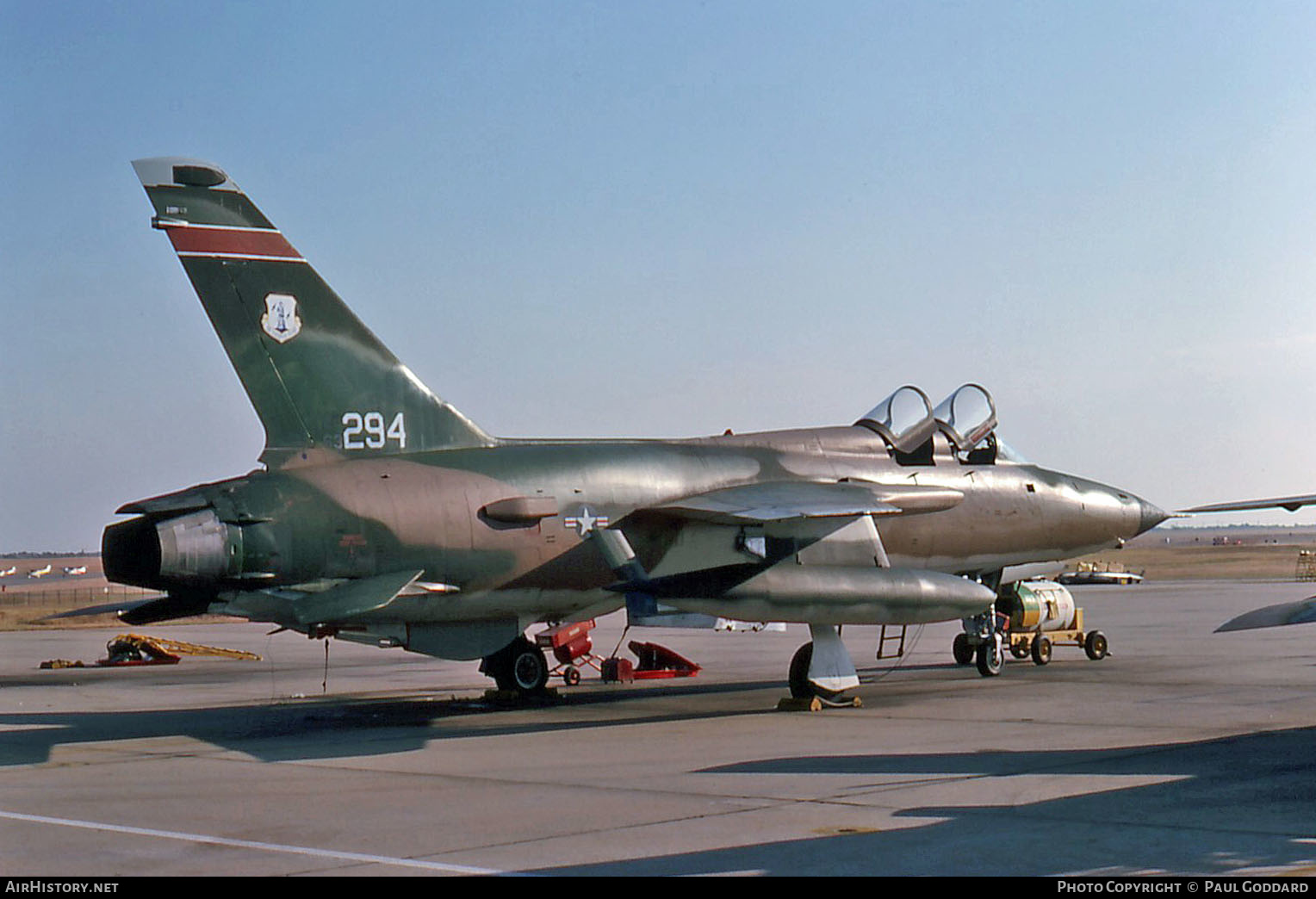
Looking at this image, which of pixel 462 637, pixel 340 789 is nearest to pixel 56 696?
pixel 462 637

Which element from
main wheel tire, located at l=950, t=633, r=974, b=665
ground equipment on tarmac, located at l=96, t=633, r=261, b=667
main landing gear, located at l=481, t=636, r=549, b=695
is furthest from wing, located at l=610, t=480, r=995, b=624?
ground equipment on tarmac, located at l=96, t=633, r=261, b=667

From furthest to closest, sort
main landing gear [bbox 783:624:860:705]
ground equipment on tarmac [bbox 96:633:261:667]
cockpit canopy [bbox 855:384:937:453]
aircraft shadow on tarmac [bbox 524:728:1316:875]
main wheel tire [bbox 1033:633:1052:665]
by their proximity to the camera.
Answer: ground equipment on tarmac [bbox 96:633:261:667], main wheel tire [bbox 1033:633:1052:665], cockpit canopy [bbox 855:384:937:453], main landing gear [bbox 783:624:860:705], aircraft shadow on tarmac [bbox 524:728:1316:875]

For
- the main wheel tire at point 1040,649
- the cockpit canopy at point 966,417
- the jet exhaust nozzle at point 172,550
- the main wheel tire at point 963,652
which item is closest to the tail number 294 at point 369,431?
the jet exhaust nozzle at point 172,550

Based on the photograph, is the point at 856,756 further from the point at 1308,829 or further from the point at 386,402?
the point at 386,402

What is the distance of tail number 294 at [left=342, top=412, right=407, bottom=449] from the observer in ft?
48.2

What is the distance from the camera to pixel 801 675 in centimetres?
1609

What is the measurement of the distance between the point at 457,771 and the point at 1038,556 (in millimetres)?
10232

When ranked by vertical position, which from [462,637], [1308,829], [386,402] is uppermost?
[386,402]

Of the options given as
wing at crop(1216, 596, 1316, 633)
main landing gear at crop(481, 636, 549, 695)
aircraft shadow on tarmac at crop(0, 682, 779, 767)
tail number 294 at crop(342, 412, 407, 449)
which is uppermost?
tail number 294 at crop(342, 412, 407, 449)

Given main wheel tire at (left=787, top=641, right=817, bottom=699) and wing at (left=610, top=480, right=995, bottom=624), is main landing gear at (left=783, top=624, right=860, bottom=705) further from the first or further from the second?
wing at (left=610, top=480, right=995, bottom=624)

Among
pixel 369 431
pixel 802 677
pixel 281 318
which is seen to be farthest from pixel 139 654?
pixel 802 677

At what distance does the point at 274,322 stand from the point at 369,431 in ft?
4.86

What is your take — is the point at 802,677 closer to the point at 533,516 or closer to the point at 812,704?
the point at 812,704

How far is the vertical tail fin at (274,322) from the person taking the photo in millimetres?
14211
